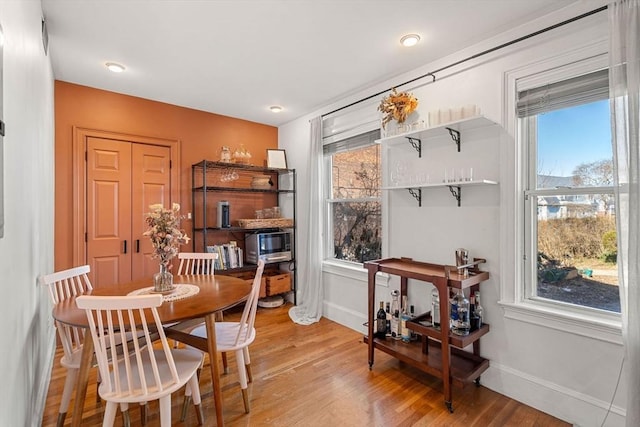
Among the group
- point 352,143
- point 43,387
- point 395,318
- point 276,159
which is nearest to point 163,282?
point 43,387

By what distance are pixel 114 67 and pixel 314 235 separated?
2.62 meters

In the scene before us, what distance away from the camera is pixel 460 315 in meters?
2.24

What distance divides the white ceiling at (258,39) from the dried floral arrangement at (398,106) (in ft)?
0.84

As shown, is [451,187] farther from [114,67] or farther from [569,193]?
[114,67]

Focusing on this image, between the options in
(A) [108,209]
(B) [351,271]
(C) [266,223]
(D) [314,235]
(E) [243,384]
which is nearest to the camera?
(E) [243,384]

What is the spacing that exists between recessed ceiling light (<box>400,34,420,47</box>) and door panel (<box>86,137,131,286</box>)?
3.06m

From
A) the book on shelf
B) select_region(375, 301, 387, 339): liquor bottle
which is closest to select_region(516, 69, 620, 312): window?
select_region(375, 301, 387, 339): liquor bottle

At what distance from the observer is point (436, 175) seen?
269 cm

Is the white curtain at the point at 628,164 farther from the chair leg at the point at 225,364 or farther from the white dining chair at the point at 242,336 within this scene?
the chair leg at the point at 225,364

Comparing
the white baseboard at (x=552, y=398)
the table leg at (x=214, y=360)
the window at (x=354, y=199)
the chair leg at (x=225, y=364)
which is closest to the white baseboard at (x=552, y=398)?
the white baseboard at (x=552, y=398)

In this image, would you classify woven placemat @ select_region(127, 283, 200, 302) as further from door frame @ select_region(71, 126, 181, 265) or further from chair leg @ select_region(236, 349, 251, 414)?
door frame @ select_region(71, 126, 181, 265)

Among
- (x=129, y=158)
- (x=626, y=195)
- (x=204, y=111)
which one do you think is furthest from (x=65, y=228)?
(x=626, y=195)

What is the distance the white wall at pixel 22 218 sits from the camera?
1.24m

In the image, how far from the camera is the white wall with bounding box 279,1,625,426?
74.3 inches
